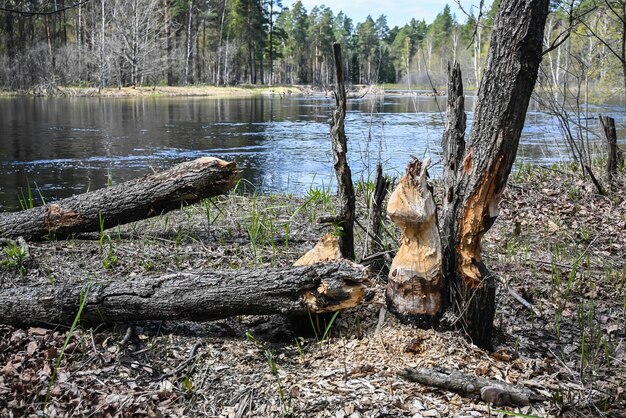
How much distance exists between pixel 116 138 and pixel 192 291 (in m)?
15.9

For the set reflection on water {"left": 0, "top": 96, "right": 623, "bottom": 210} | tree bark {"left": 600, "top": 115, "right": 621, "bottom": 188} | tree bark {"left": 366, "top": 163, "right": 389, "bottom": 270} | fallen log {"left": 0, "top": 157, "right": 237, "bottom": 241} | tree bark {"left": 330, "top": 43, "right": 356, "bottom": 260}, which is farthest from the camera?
reflection on water {"left": 0, "top": 96, "right": 623, "bottom": 210}

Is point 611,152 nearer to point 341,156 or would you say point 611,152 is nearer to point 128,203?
point 341,156

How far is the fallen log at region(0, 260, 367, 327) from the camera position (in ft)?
11.4

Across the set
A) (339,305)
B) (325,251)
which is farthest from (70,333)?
(325,251)

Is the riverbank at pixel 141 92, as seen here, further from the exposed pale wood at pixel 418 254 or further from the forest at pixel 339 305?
the exposed pale wood at pixel 418 254

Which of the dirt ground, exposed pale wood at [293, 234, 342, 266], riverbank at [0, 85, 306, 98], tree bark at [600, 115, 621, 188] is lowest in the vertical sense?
the dirt ground

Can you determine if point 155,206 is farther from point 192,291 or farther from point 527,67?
point 527,67

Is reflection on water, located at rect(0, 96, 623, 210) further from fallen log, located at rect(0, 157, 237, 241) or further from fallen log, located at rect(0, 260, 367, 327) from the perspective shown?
fallen log, located at rect(0, 260, 367, 327)

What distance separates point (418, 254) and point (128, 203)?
3.02 meters

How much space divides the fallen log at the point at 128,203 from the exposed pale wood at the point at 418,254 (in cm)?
228

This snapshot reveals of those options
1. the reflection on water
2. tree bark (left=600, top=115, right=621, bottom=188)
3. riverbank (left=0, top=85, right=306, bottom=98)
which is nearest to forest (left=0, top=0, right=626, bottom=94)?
riverbank (left=0, top=85, right=306, bottom=98)

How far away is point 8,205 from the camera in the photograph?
30.9ft

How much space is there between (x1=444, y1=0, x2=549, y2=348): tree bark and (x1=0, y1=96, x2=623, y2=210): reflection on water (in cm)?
361

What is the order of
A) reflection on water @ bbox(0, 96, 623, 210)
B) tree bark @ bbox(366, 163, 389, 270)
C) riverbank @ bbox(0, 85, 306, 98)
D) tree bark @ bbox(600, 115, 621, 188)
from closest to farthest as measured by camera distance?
1. tree bark @ bbox(366, 163, 389, 270)
2. tree bark @ bbox(600, 115, 621, 188)
3. reflection on water @ bbox(0, 96, 623, 210)
4. riverbank @ bbox(0, 85, 306, 98)
